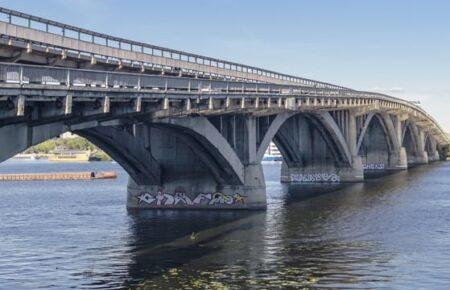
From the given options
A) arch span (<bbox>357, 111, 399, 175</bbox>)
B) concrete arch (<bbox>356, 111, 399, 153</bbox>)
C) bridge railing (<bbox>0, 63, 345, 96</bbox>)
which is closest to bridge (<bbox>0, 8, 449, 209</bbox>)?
bridge railing (<bbox>0, 63, 345, 96</bbox>)

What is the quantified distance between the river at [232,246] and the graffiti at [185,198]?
2.01 metres

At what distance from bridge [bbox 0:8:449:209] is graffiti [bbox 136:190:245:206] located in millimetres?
123

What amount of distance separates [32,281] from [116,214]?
3605cm

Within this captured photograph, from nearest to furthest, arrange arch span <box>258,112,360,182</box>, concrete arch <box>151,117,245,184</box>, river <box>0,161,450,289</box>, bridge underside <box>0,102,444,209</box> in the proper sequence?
river <box>0,161,450,289</box>
concrete arch <box>151,117,245,184</box>
bridge underside <box>0,102,444,209</box>
arch span <box>258,112,360,182</box>

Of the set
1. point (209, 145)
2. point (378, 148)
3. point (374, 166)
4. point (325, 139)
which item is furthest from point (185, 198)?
point (378, 148)

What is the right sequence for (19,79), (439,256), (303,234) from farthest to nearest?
1. (303,234)
2. (439,256)
3. (19,79)

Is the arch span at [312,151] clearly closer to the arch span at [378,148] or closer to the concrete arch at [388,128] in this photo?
the concrete arch at [388,128]

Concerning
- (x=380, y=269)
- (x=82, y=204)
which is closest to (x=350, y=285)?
(x=380, y=269)

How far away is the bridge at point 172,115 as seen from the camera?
124 feet

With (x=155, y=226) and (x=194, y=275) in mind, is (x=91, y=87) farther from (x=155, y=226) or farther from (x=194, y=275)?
(x=155, y=226)

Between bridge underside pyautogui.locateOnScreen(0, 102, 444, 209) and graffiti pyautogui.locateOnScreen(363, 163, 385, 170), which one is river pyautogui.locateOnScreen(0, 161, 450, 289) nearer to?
bridge underside pyautogui.locateOnScreen(0, 102, 444, 209)

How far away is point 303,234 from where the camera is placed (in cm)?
5791

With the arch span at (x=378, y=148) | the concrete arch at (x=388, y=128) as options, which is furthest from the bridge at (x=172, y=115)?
the arch span at (x=378, y=148)

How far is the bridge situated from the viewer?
124ft
